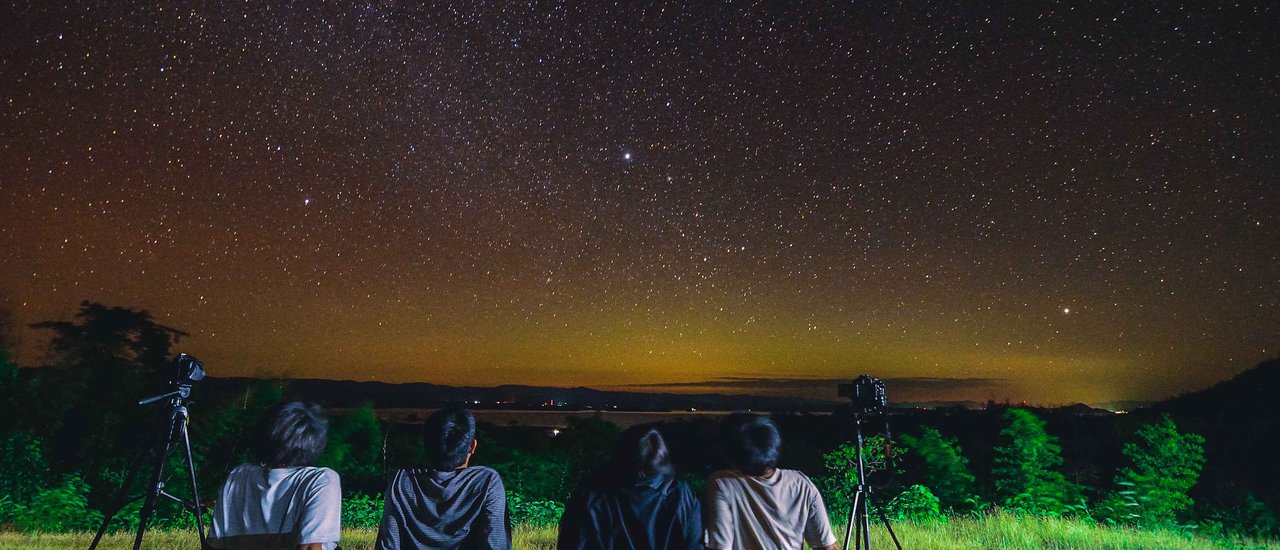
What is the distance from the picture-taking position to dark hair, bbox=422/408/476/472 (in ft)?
8.97

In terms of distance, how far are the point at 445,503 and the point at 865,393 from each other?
121 inches

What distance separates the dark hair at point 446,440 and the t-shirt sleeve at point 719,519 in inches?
33.7

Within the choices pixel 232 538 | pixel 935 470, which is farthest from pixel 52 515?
pixel 935 470

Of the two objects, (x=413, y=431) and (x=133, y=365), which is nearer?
(x=133, y=365)

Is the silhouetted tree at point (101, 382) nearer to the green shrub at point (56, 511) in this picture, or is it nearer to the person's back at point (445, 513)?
the green shrub at point (56, 511)

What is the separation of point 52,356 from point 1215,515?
17.5 meters

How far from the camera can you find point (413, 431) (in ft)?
75.4

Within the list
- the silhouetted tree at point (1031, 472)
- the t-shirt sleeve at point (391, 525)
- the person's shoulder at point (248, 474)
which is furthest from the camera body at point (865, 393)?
the silhouetted tree at point (1031, 472)

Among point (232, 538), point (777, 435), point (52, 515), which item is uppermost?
point (777, 435)

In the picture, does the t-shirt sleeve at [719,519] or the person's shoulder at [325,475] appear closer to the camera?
the person's shoulder at [325,475]

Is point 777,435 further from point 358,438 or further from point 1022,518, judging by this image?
point 358,438

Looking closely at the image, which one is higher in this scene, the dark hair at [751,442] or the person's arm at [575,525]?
the dark hair at [751,442]

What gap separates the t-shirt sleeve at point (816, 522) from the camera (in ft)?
9.64

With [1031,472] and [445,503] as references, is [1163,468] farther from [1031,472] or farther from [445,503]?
[445,503]
